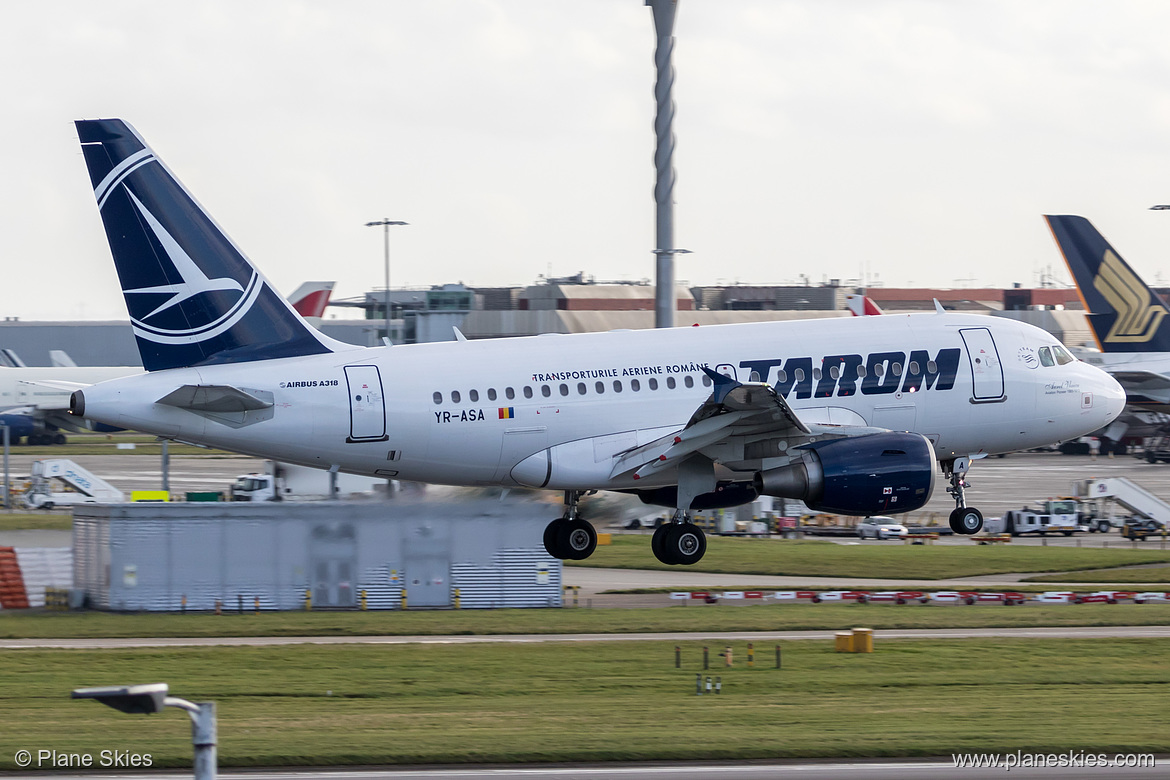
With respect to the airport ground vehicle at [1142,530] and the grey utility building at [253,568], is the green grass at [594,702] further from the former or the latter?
the airport ground vehicle at [1142,530]

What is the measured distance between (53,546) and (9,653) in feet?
48.3

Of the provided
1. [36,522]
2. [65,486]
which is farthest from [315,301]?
[36,522]

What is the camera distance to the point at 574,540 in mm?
35969

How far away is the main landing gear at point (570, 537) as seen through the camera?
35906 mm

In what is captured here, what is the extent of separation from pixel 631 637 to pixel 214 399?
1990 cm

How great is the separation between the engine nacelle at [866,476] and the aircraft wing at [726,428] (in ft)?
2.42

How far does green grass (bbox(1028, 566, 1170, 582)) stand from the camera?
62250mm

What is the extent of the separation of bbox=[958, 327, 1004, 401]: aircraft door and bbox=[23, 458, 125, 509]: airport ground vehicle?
5788 centimetres

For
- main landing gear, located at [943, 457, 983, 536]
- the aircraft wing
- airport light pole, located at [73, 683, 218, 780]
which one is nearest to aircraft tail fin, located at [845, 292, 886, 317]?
main landing gear, located at [943, 457, 983, 536]

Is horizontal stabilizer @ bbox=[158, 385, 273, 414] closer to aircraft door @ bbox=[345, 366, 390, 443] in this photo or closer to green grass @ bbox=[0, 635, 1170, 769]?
aircraft door @ bbox=[345, 366, 390, 443]

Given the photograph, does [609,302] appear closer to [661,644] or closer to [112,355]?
[112,355]

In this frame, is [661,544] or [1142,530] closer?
[661,544]

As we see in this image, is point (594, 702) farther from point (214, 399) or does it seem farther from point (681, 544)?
point (214, 399)

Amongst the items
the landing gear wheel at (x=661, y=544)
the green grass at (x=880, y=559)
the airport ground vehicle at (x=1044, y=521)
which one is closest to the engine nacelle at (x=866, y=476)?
the landing gear wheel at (x=661, y=544)
